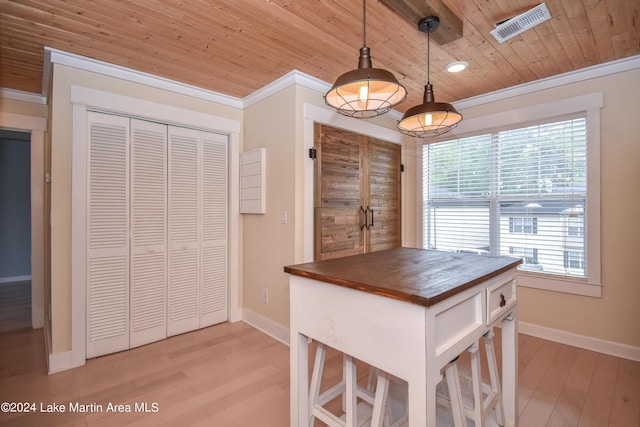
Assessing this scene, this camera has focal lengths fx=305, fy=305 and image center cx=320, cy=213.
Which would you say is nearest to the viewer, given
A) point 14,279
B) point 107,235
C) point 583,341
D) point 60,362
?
point 60,362

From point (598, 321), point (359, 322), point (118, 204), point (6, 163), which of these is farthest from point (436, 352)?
point (6, 163)

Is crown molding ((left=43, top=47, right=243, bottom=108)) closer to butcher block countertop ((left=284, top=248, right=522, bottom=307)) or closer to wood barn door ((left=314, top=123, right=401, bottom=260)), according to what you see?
wood barn door ((left=314, top=123, right=401, bottom=260))

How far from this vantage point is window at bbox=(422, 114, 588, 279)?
9.19 feet

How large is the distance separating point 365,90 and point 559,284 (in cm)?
271

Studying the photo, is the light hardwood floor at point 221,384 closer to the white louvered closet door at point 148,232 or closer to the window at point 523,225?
the white louvered closet door at point 148,232

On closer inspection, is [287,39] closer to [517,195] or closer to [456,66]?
[456,66]

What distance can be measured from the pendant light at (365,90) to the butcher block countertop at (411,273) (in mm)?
851

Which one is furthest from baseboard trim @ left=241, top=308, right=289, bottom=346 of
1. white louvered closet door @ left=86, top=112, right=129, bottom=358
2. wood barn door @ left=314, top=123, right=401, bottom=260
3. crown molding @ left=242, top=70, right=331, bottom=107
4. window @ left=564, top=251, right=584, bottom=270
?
window @ left=564, top=251, right=584, bottom=270

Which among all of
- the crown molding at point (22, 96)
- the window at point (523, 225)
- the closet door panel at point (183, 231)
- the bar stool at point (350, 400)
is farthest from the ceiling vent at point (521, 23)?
the crown molding at point (22, 96)

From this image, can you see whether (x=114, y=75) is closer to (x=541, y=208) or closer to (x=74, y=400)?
(x=74, y=400)

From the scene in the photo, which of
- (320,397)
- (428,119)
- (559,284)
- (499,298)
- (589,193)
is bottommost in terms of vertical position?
(320,397)

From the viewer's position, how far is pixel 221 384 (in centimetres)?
216

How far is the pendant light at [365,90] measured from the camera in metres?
1.37

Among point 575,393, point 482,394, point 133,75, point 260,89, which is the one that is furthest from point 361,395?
point 133,75
